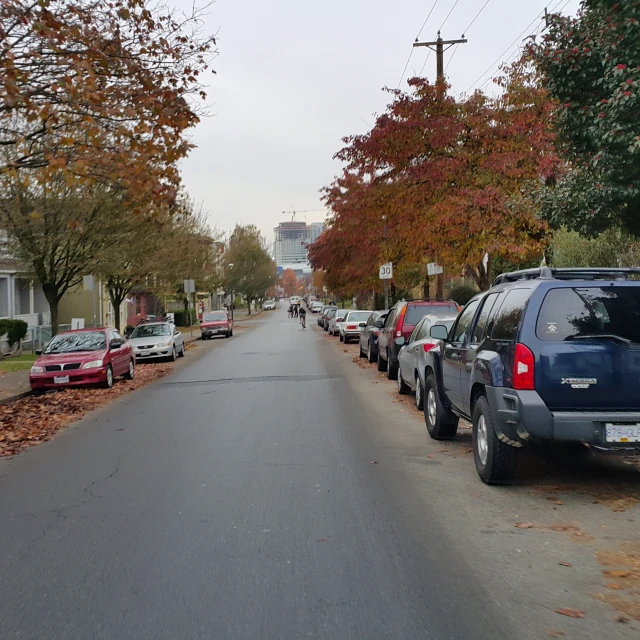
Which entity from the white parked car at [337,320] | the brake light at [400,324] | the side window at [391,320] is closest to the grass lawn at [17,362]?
the side window at [391,320]

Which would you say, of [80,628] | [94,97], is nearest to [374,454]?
[80,628]

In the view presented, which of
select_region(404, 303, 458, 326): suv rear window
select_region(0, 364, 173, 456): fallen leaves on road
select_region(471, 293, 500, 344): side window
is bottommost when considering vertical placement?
select_region(0, 364, 173, 456): fallen leaves on road

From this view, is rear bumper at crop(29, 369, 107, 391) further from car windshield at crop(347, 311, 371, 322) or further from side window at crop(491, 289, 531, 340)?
car windshield at crop(347, 311, 371, 322)

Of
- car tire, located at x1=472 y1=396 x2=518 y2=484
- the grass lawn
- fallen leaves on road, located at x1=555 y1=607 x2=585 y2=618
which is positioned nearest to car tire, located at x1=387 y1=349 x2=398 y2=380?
car tire, located at x1=472 y1=396 x2=518 y2=484

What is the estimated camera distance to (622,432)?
239 inches

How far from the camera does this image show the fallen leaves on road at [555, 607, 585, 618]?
13.0 feet

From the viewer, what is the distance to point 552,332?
618 cm

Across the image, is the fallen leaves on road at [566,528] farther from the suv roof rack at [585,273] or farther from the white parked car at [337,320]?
the white parked car at [337,320]

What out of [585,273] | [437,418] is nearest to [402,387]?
[437,418]

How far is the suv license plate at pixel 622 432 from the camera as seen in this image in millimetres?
6059

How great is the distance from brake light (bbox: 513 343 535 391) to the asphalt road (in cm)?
130

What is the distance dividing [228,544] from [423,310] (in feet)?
39.9

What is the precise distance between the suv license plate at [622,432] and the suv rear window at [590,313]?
2.41ft

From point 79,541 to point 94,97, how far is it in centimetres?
675
